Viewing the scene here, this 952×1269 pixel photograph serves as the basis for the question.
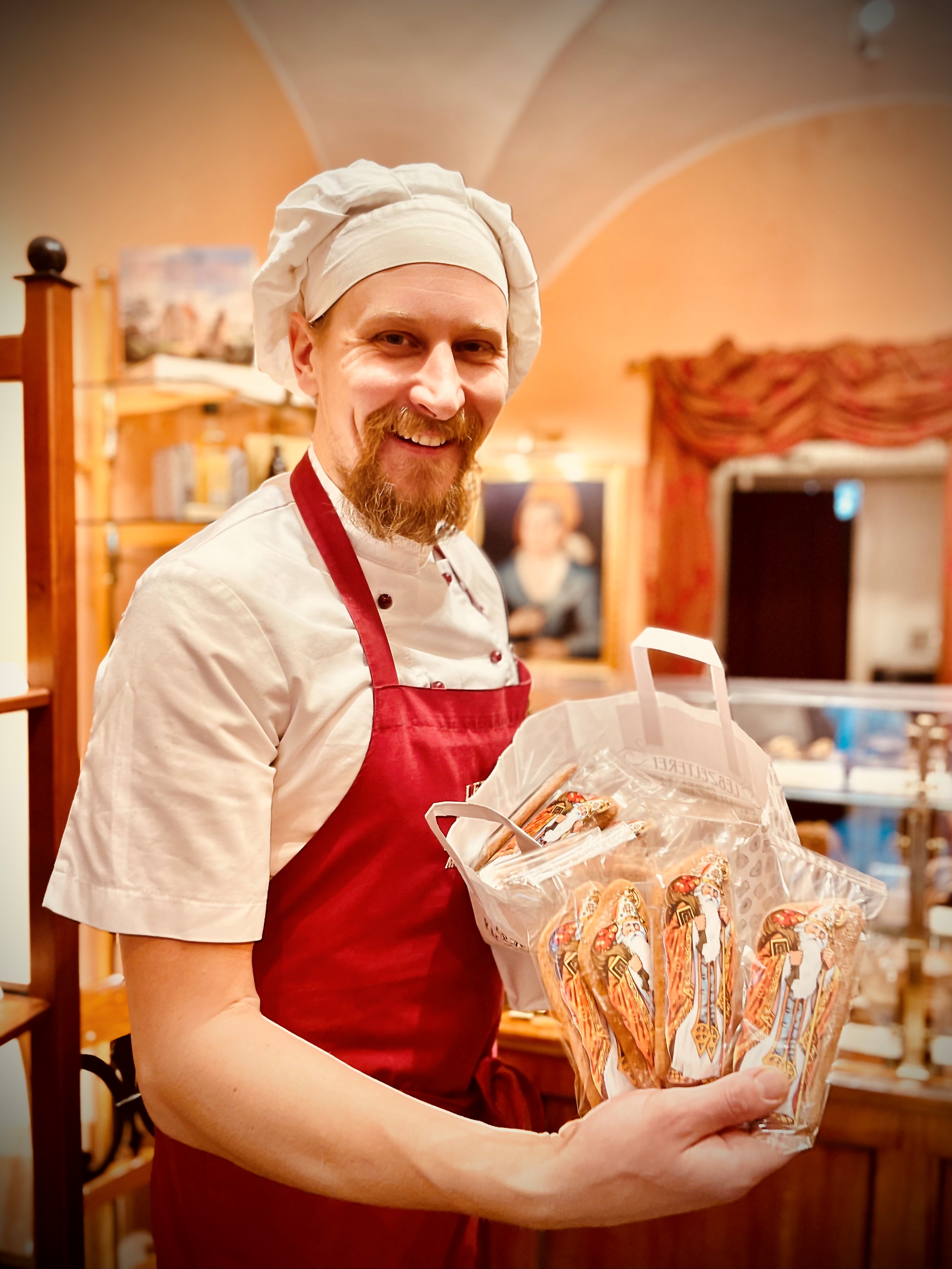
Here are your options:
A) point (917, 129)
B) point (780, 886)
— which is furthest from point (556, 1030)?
point (917, 129)

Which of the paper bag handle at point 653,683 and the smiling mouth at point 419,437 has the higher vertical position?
the smiling mouth at point 419,437

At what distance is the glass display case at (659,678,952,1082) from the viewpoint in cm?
178

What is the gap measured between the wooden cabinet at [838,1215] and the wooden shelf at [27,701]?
1.03 meters

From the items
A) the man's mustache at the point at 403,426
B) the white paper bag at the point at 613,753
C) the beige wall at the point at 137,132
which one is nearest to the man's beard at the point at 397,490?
the man's mustache at the point at 403,426

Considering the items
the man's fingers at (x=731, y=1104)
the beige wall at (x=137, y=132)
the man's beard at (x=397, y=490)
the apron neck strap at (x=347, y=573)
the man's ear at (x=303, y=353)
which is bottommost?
the man's fingers at (x=731, y=1104)

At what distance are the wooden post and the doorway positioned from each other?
425 cm

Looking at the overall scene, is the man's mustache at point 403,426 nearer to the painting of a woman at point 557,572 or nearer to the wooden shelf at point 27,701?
the wooden shelf at point 27,701

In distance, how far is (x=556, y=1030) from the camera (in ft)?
5.28

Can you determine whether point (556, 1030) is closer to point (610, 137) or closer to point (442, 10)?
point (442, 10)

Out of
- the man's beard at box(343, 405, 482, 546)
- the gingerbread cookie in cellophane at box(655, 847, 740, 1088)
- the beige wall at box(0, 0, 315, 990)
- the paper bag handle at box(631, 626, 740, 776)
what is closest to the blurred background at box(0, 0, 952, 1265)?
the beige wall at box(0, 0, 315, 990)

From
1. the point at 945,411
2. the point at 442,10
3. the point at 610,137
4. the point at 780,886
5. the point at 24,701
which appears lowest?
the point at 780,886

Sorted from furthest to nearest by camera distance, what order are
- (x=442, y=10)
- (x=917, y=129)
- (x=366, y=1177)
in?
(x=917, y=129), (x=442, y=10), (x=366, y=1177)

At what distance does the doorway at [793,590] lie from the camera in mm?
4996

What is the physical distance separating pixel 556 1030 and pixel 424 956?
0.73 m
